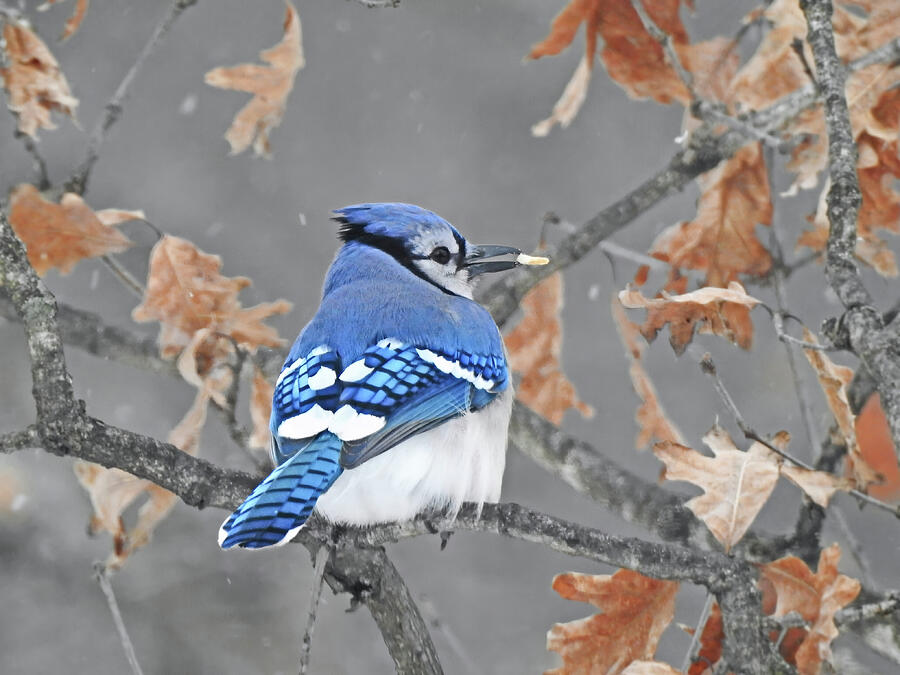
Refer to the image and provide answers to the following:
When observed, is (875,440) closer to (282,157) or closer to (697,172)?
(697,172)

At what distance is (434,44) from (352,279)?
114 inches

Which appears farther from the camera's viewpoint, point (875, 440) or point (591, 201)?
point (591, 201)

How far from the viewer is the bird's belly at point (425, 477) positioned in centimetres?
222

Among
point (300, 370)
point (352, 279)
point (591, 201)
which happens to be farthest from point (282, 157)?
point (300, 370)

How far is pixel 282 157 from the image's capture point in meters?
5.12

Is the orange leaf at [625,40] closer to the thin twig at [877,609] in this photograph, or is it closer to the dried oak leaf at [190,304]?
the dried oak leaf at [190,304]

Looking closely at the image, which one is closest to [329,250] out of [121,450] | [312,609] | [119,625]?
[121,450]

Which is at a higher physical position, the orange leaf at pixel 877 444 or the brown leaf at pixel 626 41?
the brown leaf at pixel 626 41

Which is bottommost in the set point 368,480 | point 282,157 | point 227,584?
point 227,584

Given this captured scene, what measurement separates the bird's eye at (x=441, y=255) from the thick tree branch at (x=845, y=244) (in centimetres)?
97

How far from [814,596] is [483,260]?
1.20 meters

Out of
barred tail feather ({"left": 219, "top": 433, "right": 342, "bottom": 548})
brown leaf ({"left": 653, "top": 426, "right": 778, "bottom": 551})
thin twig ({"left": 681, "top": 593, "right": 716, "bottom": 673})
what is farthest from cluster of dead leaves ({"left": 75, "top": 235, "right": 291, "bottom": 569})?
thin twig ({"left": 681, "top": 593, "right": 716, "bottom": 673})

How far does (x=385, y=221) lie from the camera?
2.79 meters

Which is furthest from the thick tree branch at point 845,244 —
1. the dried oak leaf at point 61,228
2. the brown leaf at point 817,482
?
the dried oak leaf at point 61,228
